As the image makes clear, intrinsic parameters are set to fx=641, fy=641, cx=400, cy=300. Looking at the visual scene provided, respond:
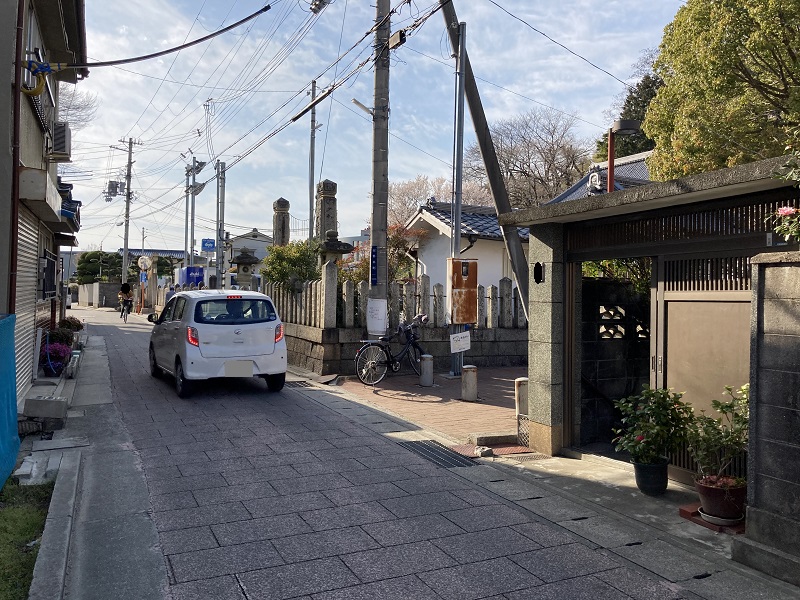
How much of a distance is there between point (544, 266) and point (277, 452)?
3.63 m

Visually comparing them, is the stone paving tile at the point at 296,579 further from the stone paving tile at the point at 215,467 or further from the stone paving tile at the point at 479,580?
the stone paving tile at the point at 215,467

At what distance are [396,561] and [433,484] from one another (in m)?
1.87

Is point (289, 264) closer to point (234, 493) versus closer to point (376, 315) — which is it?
point (376, 315)

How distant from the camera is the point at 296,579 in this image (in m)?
4.04

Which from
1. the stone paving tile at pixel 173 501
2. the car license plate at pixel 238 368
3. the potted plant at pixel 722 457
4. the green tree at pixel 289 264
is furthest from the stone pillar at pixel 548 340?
the green tree at pixel 289 264

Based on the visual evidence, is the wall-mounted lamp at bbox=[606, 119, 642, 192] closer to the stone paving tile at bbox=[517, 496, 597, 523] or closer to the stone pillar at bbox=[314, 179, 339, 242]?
the stone paving tile at bbox=[517, 496, 597, 523]

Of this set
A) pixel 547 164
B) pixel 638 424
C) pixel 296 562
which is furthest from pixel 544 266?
pixel 547 164

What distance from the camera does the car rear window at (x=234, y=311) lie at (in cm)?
1011

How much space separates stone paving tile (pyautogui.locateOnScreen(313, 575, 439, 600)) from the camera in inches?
150

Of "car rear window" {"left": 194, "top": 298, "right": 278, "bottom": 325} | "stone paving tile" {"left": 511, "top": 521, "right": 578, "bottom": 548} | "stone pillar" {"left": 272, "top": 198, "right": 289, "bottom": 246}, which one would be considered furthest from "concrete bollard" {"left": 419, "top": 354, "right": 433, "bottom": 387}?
"stone pillar" {"left": 272, "top": 198, "right": 289, "bottom": 246}

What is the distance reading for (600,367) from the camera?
7.59m

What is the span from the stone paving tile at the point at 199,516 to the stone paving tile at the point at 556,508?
243cm

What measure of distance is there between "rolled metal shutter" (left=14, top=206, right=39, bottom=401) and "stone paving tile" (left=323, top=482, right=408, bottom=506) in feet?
17.7

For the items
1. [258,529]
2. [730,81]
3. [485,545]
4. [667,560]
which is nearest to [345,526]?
[258,529]
